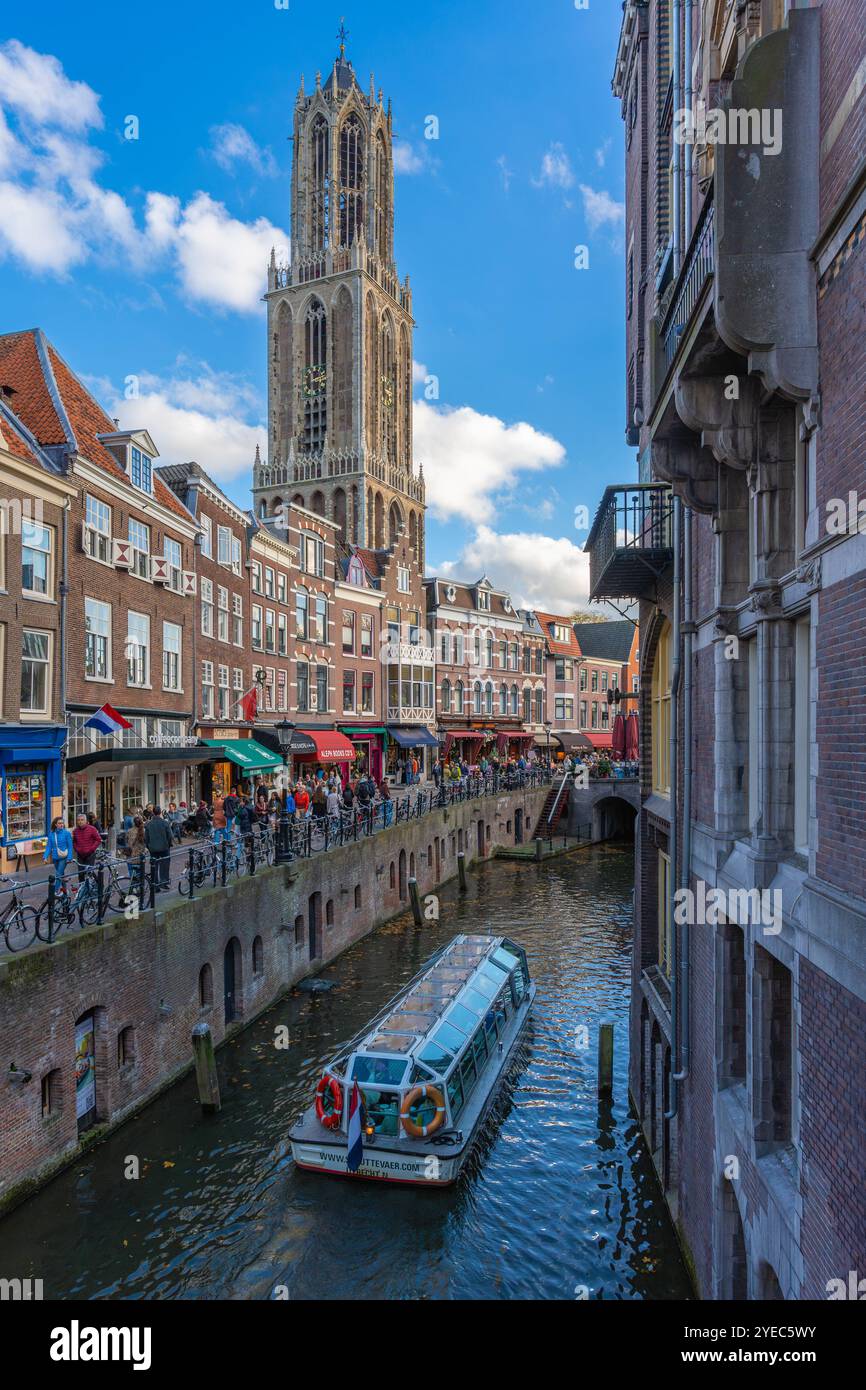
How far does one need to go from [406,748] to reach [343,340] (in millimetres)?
39756

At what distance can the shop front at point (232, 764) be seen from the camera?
30.7 m

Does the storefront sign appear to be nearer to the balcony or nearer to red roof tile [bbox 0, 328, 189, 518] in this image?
the balcony

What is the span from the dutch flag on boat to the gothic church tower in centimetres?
5749

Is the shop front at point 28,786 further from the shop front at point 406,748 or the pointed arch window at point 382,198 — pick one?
the pointed arch window at point 382,198

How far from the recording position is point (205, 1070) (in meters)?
15.5

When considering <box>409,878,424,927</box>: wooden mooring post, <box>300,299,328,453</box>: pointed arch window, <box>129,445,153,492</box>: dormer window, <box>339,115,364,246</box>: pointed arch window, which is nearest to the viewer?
<box>129,445,153,492</box>: dormer window

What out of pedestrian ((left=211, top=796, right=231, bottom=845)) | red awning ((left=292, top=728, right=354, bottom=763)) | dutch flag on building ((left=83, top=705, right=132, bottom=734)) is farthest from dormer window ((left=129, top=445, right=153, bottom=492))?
red awning ((left=292, top=728, right=354, bottom=763))

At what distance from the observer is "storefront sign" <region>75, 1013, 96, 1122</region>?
45.0 feet

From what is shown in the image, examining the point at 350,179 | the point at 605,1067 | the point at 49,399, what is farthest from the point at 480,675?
the point at 350,179

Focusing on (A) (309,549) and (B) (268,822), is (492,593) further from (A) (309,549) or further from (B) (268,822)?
(B) (268,822)

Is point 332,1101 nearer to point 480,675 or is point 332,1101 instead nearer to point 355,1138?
point 355,1138

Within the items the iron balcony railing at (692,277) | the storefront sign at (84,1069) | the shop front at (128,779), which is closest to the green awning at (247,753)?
the shop front at (128,779)
